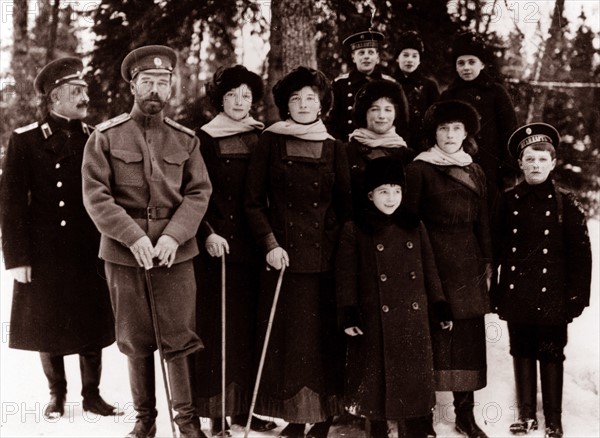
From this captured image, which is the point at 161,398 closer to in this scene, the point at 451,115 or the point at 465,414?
the point at 465,414

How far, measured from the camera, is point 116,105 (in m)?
6.35

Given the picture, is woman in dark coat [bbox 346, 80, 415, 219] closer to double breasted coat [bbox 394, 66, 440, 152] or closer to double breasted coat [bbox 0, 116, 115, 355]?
double breasted coat [bbox 394, 66, 440, 152]

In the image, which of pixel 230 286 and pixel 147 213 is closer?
pixel 147 213

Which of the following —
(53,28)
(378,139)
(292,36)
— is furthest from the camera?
(53,28)

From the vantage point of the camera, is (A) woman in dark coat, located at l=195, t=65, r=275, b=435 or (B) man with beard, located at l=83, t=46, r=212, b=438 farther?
(A) woman in dark coat, located at l=195, t=65, r=275, b=435

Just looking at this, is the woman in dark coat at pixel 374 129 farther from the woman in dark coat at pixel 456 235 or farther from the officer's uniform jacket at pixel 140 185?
the officer's uniform jacket at pixel 140 185

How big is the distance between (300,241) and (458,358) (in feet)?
4.27

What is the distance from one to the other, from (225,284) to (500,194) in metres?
2.06

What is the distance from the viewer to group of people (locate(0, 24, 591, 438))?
13.2 ft

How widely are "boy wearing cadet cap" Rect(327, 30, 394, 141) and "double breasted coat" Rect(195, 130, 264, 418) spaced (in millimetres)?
1031

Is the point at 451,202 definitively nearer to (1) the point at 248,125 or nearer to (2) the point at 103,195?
(1) the point at 248,125

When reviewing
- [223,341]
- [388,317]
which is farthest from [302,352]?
[388,317]

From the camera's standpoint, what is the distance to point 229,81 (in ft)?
14.4

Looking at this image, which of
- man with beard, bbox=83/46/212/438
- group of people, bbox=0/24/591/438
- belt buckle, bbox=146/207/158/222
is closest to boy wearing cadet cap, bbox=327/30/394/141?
group of people, bbox=0/24/591/438
